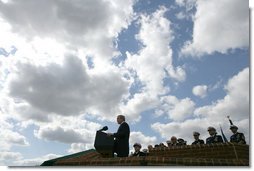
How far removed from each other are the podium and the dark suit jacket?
0.53ft

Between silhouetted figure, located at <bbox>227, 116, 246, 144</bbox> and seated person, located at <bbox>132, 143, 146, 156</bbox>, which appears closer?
silhouetted figure, located at <bbox>227, 116, 246, 144</bbox>

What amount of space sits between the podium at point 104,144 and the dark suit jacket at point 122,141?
16 centimetres

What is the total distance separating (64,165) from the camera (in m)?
5.55

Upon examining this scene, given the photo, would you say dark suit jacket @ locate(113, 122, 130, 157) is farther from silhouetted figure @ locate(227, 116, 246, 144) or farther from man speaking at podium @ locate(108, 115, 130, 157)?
silhouetted figure @ locate(227, 116, 246, 144)

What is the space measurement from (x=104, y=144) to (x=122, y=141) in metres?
0.36

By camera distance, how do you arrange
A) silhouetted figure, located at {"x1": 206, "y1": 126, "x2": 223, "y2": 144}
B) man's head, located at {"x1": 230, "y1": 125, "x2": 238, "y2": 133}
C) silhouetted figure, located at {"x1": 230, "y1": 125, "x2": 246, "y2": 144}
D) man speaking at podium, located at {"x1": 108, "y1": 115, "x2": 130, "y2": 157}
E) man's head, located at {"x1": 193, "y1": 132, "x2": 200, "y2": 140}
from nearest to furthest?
man speaking at podium, located at {"x1": 108, "y1": 115, "x2": 130, "y2": 157}
silhouetted figure, located at {"x1": 230, "y1": 125, "x2": 246, "y2": 144}
man's head, located at {"x1": 230, "y1": 125, "x2": 238, "y2": 133}
silhouetted figure, located at {"x1": 206, "y1": 126, "x2": 223, "y2": 144}
man's head, located at {"x1": 193, "y1": 132, "x2": 200, "y2": 140}

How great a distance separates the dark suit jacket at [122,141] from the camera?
576cm

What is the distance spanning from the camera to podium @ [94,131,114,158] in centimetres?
564

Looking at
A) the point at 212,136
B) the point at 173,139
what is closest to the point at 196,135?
the point at 212,136


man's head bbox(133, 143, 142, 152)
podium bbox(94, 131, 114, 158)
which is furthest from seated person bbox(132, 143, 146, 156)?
podium bbox(94, 131, 114, 158)

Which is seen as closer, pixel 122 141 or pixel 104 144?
pixel 104 144

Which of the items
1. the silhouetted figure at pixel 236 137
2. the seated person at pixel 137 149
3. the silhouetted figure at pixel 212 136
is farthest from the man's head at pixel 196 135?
the seated person at pixel 137 149

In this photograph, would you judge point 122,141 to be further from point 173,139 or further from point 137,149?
point 173,139

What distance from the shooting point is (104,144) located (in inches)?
222
